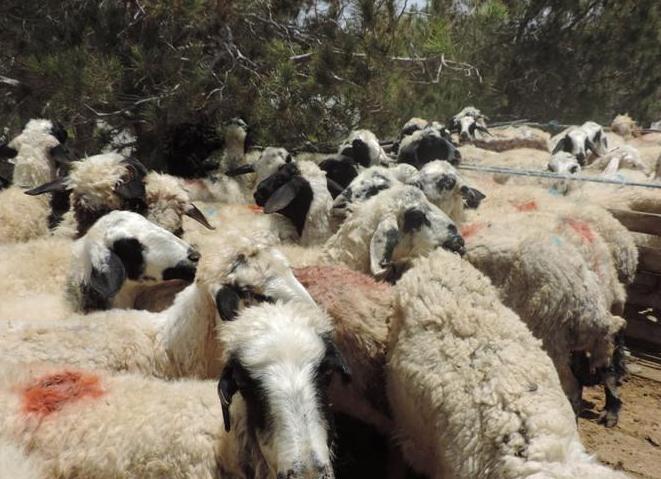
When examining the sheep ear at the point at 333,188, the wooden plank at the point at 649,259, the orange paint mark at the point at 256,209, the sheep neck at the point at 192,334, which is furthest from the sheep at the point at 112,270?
the wooden plank at the point at 649,259

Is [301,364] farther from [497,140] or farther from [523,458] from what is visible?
[497,140]

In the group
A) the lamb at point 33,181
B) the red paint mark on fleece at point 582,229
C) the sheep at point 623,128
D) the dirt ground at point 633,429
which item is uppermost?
the sheep at point 623,128

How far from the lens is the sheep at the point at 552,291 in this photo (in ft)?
12.3

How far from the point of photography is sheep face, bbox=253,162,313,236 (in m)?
4.64

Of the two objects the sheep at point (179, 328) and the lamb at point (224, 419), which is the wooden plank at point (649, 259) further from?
the lamb at point (224, 419)

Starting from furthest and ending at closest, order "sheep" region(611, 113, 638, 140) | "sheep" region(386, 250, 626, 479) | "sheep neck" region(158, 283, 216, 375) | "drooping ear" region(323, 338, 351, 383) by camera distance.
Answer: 1. "sheep" region(611, 113, 638, 140)
2. "sheep neck" region(158, 283, 216, 375)
3. "sheep" region(386, 250, 626, 479)
4. "drooping ear" region(323, 338, 351, 383)

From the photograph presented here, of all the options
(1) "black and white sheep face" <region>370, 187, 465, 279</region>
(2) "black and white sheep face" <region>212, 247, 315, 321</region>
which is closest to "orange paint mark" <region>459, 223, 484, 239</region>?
(1) "black and white sheep face" <region>370, 187, 465, 279</region>

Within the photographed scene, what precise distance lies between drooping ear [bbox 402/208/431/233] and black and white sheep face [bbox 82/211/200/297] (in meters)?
1.31

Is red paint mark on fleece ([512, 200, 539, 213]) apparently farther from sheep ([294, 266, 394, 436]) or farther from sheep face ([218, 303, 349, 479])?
sheep face ([218, 303, 349, 479])

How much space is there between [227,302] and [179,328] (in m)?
0.39

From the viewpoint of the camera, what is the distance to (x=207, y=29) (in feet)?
20.3

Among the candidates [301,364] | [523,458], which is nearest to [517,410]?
[523,458]

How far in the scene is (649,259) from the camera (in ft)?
20.3

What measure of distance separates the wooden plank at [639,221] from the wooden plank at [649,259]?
32 centimetres
